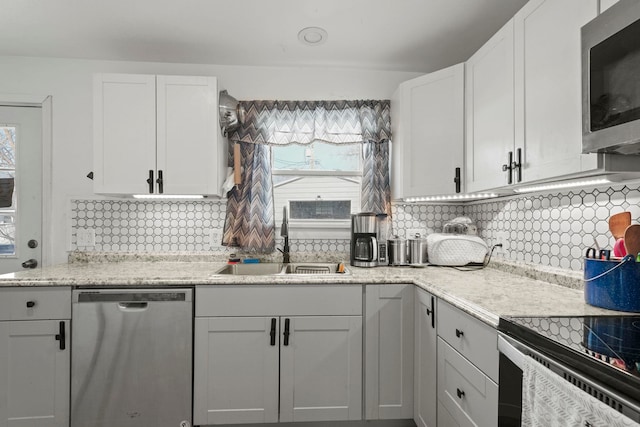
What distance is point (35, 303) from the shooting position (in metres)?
1.79

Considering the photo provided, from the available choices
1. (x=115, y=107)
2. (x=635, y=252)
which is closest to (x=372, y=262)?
(x=635, y=252)

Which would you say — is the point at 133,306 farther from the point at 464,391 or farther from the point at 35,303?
the point at 464,391

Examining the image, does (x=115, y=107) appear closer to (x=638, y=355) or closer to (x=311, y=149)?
(x=311, y=149)

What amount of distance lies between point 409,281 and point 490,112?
0.99m

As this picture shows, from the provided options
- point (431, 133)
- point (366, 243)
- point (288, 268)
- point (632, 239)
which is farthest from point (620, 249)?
point (288, 268)

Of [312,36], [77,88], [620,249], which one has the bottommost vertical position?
[620,249]

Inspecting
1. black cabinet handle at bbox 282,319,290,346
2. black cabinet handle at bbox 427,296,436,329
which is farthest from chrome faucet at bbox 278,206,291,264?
black cabinet handle at bbox 427,296,436,329

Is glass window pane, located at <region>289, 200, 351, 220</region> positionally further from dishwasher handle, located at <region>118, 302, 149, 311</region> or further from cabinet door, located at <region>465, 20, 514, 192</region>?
dishwasher handle, located at <region>118, 302, 149, 311</region>

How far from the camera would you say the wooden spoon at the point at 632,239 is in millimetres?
1170

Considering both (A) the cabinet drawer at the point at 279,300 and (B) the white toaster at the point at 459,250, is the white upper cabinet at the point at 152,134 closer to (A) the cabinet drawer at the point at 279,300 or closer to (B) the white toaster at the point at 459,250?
(A) the cabinet drawer at the point at 279,300

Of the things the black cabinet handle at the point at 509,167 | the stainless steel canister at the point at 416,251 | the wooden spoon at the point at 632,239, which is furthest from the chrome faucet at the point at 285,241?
the wooden spoon at the point at 632,239

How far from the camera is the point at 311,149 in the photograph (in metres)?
2.60

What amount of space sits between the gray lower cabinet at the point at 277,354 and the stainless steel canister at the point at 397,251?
51cm

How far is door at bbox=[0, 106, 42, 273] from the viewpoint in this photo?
2422 mm
